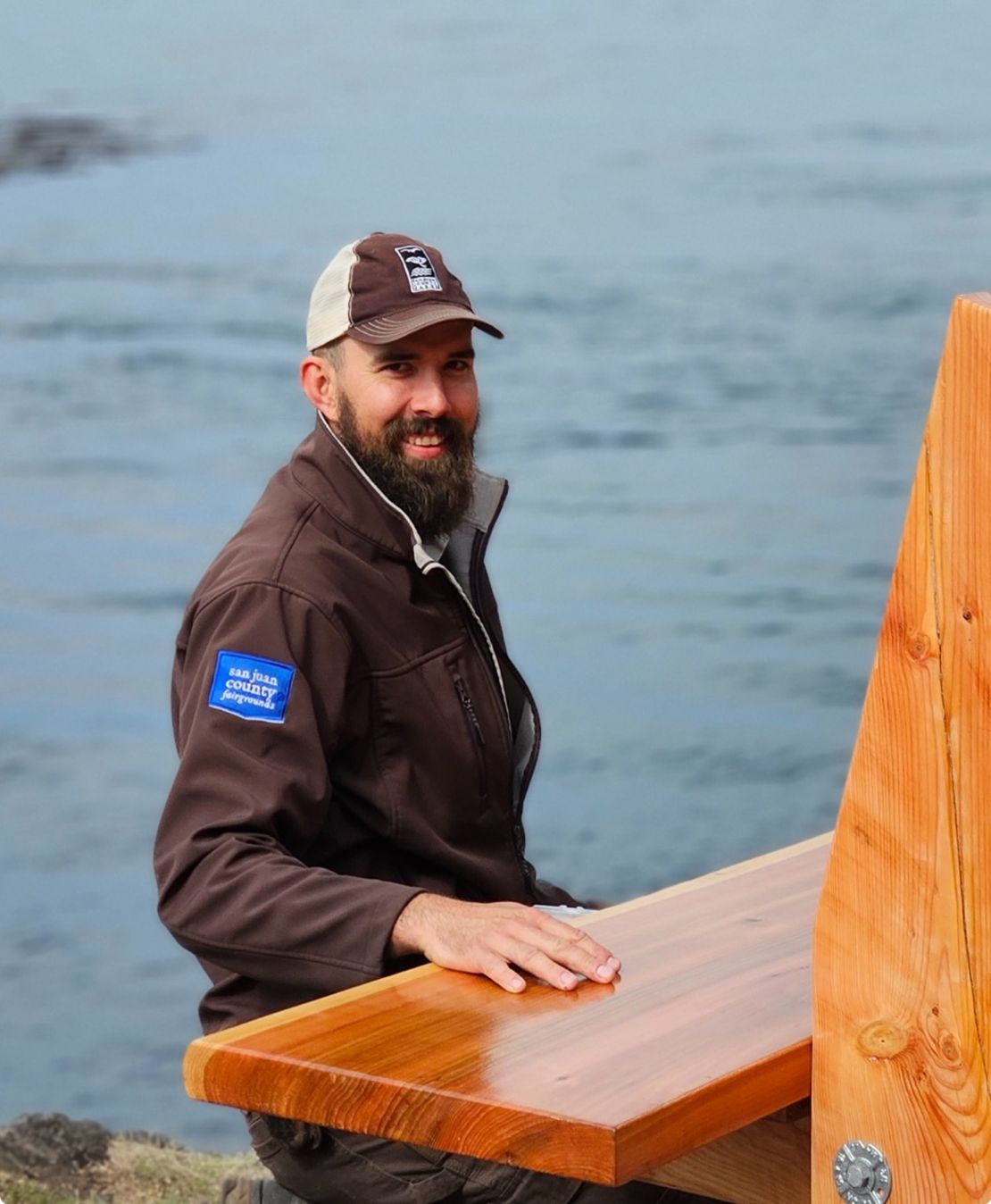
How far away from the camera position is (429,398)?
2234 millimetres

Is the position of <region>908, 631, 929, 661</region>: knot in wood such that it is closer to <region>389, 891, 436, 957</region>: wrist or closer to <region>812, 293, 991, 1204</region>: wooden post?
<region>812, 293, 991, 1204</region>: wooden post

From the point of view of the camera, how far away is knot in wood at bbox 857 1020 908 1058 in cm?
136

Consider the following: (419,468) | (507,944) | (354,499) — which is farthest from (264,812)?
(419,468)

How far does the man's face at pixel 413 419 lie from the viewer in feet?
7.21

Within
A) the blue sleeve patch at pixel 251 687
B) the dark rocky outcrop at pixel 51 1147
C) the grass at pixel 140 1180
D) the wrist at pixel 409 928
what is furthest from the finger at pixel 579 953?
the dark rocky outcrop at pixel 51 1147

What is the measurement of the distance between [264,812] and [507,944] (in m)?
0.31

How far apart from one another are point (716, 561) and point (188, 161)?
211 cm

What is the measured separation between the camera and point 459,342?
7.44 feet

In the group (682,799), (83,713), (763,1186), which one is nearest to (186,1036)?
(83,713)

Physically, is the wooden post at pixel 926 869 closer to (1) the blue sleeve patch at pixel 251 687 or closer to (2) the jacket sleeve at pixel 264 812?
(2) the jacket sleeve at pixel 264 812

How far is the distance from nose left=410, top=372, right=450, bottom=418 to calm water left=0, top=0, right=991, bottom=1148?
3661 mm

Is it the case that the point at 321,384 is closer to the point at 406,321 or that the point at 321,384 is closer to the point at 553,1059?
the point at 406,321

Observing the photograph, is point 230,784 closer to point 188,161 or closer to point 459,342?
point 459,342

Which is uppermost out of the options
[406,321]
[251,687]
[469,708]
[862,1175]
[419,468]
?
[406,321]
